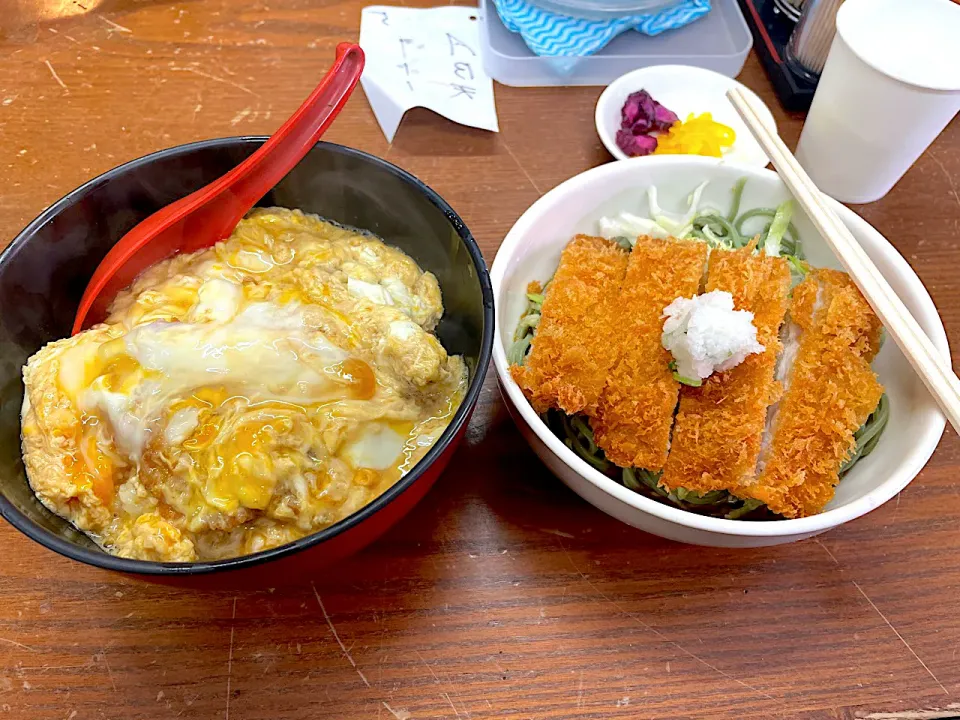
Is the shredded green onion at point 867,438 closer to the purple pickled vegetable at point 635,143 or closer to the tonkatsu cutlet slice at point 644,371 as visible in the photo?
the tonkatsu cutlet slice at point 644,371

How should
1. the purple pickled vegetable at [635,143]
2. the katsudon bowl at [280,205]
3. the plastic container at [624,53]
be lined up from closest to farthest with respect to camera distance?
1. the katsudon bowl at [280,205]
2. the purple pickled vegetable at [635,143]
3. the plastic container at [624,53]

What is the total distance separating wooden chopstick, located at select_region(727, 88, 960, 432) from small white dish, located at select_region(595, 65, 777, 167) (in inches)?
8.9

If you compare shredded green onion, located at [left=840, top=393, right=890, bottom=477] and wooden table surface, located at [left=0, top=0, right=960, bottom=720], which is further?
shredded green onion, located at [left=840, top=393, right=890, bottom=477]

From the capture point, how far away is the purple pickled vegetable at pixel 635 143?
4.66 feet

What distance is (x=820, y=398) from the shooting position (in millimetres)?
990

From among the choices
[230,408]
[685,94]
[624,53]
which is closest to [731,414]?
[230,408]

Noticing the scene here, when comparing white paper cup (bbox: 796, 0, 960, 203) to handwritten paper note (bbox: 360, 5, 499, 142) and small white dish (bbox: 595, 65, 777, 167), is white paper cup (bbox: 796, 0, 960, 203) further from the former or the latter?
handwritten paper note (bbox: 360, 5, 499, 142)

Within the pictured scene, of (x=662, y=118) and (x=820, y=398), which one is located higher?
(x=662, y=118)

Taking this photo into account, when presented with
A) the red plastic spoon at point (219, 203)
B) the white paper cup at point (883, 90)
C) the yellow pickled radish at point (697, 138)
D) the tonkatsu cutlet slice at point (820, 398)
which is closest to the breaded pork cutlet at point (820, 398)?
the tonkatsu cutlet slice at point (820, 398)

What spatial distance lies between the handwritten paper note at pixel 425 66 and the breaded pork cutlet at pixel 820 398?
790 millimetres

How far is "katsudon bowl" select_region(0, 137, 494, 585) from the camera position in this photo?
2.52 ft

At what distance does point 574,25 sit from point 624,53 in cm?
14

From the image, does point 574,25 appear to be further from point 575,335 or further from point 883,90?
point 575,335

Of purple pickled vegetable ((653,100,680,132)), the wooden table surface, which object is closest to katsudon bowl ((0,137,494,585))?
the wooden table surface
